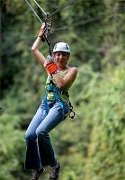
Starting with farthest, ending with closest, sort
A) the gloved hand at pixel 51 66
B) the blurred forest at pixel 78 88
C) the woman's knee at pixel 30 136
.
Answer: the blurred forest at pixel 78 88 → the woman's knee at pixel 30 136 → the gloved hand at pixel 51 66

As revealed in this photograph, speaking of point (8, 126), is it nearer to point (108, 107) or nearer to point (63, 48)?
point (108, 107)

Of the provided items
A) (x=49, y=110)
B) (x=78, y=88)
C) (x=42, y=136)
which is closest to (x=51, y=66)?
(x=49, y=110)

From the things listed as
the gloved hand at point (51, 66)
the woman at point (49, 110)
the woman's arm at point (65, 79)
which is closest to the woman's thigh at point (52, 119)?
the woman at point (49, 110)

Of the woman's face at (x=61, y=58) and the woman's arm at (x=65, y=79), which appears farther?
the woman's face at (x=61, y=58)

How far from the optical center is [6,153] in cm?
1353

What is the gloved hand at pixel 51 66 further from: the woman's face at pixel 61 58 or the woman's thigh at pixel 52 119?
the woman's thigh at pixel 52 119

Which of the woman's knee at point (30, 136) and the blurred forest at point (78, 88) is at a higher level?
the blurred forest at point (78, 88)

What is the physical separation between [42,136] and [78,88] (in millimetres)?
10301

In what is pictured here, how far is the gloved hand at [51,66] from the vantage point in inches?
227

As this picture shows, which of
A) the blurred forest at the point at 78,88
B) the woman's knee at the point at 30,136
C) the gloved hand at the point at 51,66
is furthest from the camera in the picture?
the blurred forest at the point at 78,88

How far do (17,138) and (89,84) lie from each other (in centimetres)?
204

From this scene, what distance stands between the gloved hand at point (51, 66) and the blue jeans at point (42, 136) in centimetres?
35

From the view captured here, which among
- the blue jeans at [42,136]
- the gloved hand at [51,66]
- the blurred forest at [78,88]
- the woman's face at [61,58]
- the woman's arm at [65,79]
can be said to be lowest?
the blue jeans at [42,136]

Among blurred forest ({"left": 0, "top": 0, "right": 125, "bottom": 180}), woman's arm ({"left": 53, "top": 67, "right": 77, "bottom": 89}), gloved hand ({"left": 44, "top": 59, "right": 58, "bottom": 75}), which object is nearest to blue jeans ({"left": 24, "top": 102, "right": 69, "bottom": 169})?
woman's arm ({"left": 53, "top": 67, "right": 77, "bottom": 89})
